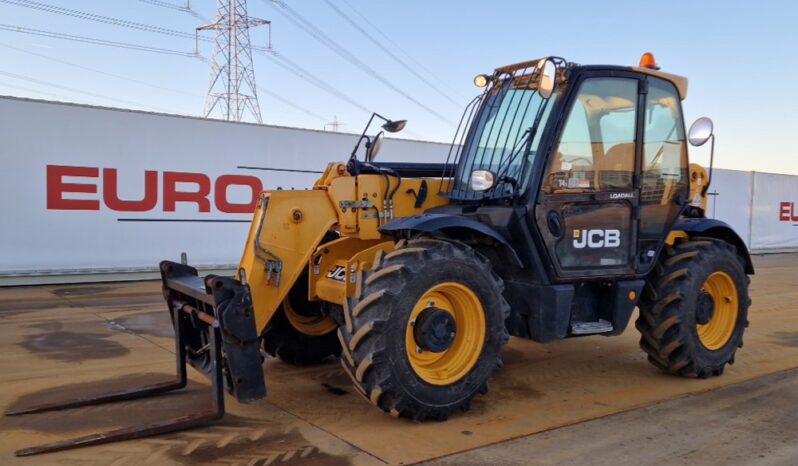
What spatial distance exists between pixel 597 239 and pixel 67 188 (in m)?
9.19

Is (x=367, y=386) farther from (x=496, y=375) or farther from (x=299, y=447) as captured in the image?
(x=496, y=375)

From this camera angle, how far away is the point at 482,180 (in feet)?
16.1

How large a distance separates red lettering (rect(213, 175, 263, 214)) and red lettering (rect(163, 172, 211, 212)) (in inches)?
7.1

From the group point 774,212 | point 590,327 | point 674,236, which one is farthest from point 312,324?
point 774,212

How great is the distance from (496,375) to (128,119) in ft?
28.3

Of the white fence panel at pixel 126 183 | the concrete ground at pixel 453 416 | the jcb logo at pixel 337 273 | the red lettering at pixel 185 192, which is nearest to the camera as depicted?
the concrete ground at pixel 453 416

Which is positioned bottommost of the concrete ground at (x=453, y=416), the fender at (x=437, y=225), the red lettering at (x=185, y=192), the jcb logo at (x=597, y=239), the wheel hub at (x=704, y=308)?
the concrete ground at (x=453, y=416)

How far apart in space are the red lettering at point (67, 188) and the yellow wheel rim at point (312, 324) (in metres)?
6.99

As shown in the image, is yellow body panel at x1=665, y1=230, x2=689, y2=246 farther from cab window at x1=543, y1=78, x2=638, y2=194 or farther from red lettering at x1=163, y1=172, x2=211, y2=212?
red lettering at x1=163, y1=172, x2=211, y2=212

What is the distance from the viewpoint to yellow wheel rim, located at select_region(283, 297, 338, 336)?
5652mm

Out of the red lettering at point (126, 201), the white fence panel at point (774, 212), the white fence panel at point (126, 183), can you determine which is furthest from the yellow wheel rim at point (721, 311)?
the white fence panel at point (774, 212)

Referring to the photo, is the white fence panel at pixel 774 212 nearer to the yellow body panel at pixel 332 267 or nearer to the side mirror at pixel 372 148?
the side mirror at pixel 372 148

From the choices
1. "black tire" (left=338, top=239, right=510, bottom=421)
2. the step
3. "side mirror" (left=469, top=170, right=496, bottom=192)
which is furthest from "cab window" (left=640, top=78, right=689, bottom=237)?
"black tire" (left=338, top=239, right=510, bottom=421)

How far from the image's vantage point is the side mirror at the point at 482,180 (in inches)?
192
